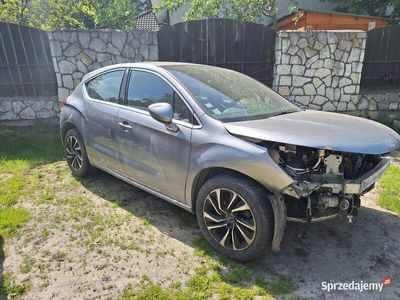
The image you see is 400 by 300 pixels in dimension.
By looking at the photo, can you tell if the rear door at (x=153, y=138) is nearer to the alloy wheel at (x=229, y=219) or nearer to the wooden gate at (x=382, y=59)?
the alloy wheel at (x=229, y=219)

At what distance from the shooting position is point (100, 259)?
9.77 ft

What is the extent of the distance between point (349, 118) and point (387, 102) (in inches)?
224

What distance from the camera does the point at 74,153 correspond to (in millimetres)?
4609

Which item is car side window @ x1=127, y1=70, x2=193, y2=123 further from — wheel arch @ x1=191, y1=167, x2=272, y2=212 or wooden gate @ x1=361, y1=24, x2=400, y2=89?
wooden gate @ x1=361, y1=24, x2=400, y2=89

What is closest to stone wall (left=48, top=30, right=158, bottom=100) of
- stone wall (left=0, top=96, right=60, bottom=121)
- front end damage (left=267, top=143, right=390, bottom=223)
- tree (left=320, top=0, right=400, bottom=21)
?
stone wall (left=0, top=96, right=60, bottom=121)

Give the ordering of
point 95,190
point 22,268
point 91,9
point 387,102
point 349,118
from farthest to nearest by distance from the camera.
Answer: point 91,9 → point 387,102 → point 95,190 → point 349,118 → point 22,268

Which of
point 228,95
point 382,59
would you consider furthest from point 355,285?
point 382,59

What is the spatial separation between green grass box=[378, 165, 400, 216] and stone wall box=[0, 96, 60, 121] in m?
6.68

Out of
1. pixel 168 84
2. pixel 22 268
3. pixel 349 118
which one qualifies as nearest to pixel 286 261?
pixel 349 118

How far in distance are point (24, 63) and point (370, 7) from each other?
11615 millimetres

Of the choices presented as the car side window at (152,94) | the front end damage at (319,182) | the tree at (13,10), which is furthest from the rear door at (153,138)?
the tree at (13,10)

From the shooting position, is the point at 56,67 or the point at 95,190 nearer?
the point at 95,190

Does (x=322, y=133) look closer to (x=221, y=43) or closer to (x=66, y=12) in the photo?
(x=221, y=43)

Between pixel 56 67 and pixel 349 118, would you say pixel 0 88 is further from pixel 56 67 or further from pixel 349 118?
pixel 349 118
